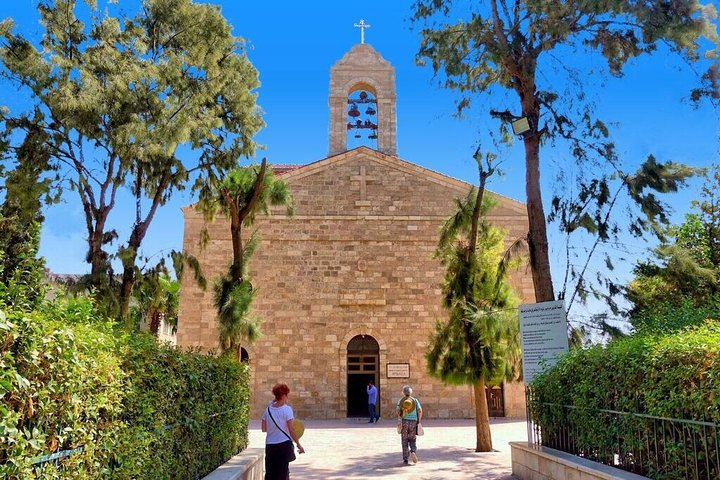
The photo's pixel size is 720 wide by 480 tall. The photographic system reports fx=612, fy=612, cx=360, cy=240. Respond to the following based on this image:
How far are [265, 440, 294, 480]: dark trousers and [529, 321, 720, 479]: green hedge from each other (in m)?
2.92

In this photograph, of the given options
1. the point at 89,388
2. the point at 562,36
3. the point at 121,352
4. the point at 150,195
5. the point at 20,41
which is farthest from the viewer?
the point at 150,195

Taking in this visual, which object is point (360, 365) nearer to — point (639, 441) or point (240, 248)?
point (240, 248)

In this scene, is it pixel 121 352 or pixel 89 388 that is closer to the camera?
pixel 89 388

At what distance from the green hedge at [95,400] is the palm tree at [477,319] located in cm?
600

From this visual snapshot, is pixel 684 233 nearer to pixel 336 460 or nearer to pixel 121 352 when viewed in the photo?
pixel 336 460

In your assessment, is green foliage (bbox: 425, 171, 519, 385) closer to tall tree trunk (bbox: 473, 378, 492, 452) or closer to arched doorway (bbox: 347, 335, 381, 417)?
tall tree trunk (bbox: 473, 378, 492, 452)

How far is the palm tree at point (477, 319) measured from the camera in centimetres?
1123

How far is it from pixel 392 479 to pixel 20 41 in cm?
1025

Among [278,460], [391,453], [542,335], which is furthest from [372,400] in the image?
[278,460]

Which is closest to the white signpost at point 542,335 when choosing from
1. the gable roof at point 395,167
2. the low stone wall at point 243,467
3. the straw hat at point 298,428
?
the straw hat at point 298,428

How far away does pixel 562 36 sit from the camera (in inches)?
346

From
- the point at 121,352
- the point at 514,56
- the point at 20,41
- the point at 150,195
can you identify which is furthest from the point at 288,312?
the point at 121,352

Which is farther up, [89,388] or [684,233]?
[684,233]

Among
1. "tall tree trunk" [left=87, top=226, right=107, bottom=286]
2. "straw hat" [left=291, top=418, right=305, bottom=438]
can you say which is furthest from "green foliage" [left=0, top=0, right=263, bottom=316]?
"straw hat" [left=291, top=418, right=305, bottom=438]
